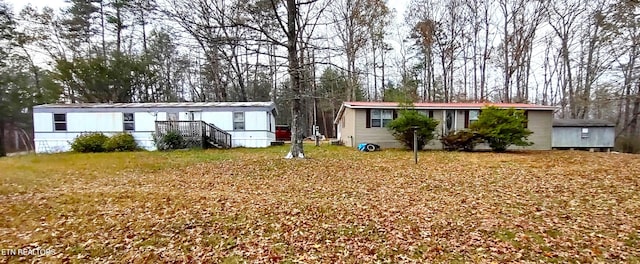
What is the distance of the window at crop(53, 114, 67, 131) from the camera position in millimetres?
17484

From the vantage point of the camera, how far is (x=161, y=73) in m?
28.3

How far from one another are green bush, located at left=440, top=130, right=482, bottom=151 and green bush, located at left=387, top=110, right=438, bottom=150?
0.91m

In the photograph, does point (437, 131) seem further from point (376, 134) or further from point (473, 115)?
point (376, 134)

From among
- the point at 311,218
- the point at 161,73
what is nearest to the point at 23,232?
the point at 311,218

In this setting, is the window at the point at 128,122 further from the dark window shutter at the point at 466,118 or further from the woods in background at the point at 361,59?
the dark window shutter at the point at 466,118

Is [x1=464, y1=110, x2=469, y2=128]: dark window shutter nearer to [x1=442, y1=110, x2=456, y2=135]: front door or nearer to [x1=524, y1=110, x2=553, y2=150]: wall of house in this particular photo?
[x1=442, y1=110, x2=456, y2=135]: front door

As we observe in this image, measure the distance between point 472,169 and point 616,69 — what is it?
7201mm

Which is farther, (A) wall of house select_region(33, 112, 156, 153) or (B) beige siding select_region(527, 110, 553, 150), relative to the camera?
(A) wall of house select_region(33, 112, 156, 153)

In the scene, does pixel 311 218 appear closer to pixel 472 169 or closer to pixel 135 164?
pixel 472 169

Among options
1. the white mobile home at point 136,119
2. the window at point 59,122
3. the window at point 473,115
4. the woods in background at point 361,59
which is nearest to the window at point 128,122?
the white mobile home at point 136,119

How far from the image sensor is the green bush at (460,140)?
50.1 feet

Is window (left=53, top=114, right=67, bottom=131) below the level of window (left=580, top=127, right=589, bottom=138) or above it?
above

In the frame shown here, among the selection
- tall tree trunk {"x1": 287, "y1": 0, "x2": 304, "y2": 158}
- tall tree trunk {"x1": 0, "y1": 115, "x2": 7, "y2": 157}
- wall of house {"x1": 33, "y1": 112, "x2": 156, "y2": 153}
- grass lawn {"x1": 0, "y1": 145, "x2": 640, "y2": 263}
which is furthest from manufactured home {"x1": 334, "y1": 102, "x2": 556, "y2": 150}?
tall tree trunk {"x1": 0, "y1": 115, "x2": 7, "y2": 157}

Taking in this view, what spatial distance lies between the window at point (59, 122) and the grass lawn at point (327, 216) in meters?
9.87
